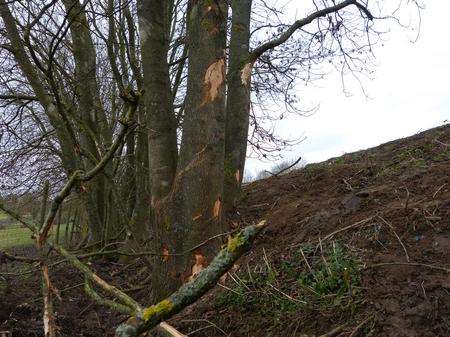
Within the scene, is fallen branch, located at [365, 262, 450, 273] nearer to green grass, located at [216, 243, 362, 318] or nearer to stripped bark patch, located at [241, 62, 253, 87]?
green grass, located at [216, 243, 362, 318]

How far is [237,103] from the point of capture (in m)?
6.18

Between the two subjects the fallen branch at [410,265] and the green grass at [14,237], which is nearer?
the fallen branch at [410,265]

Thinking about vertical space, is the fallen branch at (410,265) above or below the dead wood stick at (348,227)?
below

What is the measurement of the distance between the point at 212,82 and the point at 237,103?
5.70 feet

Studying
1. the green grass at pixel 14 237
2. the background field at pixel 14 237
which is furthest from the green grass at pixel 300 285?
the background field at pixel 14 237

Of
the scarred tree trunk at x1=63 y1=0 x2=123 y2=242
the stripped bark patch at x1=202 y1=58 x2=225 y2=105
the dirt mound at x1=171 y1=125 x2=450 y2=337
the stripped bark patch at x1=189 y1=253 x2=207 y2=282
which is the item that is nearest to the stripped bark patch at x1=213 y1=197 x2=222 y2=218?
the stripped bark patch at x1=189 y1=253 x2=207 y2=282

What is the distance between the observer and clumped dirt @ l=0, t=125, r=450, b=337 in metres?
2.88

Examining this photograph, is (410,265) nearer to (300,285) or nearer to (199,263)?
(300,285)

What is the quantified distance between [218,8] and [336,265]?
8.58 ft

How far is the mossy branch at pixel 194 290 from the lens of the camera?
138 cm

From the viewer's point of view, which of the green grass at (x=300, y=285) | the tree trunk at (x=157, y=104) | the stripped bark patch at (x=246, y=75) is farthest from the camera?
the stripped bark patch at (x=246, y=75)

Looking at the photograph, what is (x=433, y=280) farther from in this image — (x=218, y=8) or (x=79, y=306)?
(x=79, y=306)

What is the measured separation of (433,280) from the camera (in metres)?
2.93

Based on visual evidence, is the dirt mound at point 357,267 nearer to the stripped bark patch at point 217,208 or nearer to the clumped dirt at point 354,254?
the clumped dirt at point 354,254
